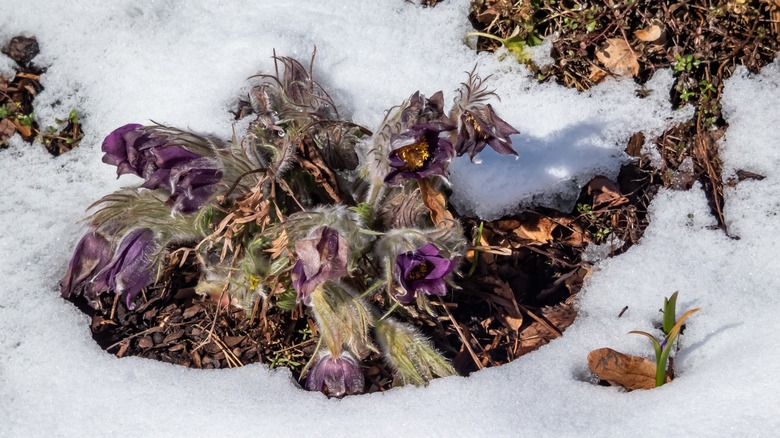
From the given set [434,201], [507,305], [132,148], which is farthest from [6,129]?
[507,305]

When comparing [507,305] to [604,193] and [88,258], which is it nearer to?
[604,193]

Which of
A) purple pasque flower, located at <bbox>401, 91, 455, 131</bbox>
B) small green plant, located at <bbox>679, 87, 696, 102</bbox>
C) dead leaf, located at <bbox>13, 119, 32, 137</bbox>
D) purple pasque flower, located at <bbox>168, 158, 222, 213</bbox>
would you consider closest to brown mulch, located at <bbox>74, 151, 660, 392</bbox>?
small green plant, located at <bbox>679, 87, 696, 102</bbox>

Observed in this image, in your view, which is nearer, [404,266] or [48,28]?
[404,266]

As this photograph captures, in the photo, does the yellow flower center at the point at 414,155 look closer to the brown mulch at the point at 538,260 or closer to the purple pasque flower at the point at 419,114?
the purple pasque flower at the point at 419,114

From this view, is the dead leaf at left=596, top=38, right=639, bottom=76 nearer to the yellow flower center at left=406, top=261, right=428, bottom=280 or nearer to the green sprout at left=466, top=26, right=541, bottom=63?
the green sprout at left=466, top=26, right=541, bottom=63

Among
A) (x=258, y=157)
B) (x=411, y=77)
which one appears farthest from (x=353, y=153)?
(x=411, y=77)

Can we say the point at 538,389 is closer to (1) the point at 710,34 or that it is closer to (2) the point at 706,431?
(2) the point at 706,431
